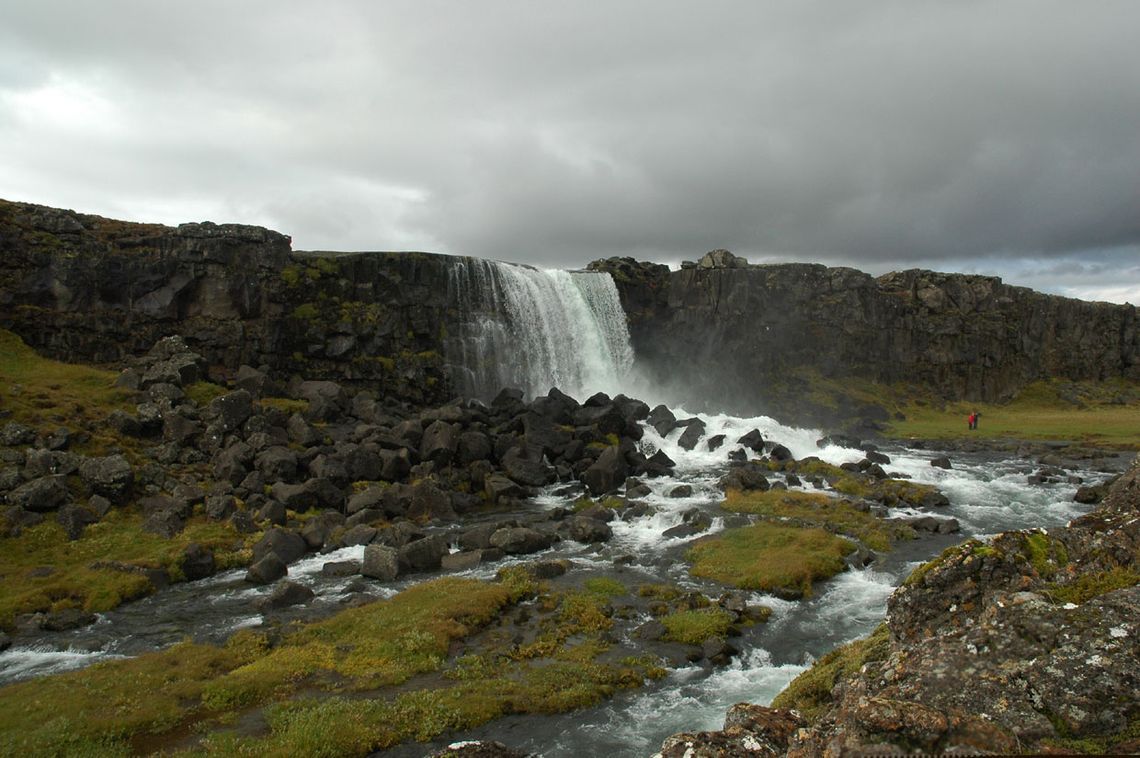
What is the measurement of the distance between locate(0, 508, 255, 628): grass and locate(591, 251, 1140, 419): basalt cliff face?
56.7 meters

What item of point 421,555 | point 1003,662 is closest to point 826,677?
point 1003,662

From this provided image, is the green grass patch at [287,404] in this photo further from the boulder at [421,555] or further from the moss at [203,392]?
the boulder at [421,555]

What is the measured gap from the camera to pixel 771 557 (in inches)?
992

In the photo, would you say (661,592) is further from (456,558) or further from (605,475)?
(605,475)

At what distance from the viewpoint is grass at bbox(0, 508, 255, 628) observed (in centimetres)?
2284

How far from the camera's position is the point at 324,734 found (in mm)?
13641

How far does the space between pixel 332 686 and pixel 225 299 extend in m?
42.5

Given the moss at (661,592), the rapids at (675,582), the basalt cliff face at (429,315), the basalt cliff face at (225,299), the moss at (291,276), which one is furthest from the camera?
the moss at (291,276)

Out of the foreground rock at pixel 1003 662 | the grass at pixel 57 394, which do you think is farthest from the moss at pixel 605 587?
the grass at pixel 57 394

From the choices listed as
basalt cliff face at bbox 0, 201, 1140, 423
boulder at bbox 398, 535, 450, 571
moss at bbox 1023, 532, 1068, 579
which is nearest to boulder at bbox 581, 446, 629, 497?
boulder at bbox 398, 535, 450, 571

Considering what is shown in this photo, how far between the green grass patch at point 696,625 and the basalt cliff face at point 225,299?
4126cm

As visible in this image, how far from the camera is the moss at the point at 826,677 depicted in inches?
388

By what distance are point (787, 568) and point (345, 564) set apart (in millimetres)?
16030

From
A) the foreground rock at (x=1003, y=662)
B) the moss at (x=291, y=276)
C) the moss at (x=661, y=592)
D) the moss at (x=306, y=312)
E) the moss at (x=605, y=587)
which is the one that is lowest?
the moss at (x=605, y=587)
